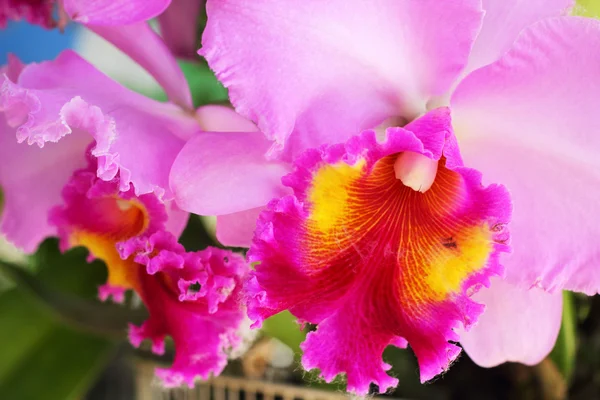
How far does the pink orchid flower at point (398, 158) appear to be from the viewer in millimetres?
378

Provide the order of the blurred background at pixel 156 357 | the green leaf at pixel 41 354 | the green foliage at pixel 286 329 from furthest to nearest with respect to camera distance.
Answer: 1. the green leaf at pixel 41 354
2. the blurred background at pixel 156 357
3. the green foliage at pixel 286 329

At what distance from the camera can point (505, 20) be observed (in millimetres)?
419

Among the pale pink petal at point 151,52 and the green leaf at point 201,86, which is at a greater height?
the pale pink petal at point 151,52

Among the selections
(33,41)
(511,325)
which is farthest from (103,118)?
(33,41)

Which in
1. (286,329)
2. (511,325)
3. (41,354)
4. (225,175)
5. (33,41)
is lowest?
(41,354)

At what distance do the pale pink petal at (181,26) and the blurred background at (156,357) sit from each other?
35mm

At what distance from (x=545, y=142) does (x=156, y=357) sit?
0.54m

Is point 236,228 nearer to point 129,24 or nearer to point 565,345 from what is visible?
point 129,24

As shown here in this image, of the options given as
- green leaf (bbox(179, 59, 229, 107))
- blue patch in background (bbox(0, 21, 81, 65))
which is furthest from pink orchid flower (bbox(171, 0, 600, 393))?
blue patch in background (bbox(0, 21, 81, 65))

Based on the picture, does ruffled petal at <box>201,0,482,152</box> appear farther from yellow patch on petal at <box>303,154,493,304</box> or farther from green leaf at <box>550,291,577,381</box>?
green leaf at <box>550,291,577,381</box>

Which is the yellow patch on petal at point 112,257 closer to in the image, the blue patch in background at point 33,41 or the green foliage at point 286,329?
the green foliage at point 286,329

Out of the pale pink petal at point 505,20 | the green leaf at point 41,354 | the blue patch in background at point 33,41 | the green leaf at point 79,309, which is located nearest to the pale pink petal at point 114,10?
the pale pink petal at point 505,20

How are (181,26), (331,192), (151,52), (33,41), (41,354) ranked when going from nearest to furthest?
(331,192) < (151,52) < (181,26) < (41,354) < (33,41)

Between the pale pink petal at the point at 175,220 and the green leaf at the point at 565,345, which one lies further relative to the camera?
the green leaf at the point at 565,345
